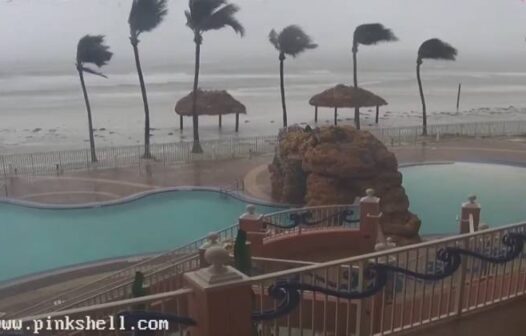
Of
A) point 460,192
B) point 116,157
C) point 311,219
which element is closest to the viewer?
point 311,219

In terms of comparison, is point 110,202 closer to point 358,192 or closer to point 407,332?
point 358,192

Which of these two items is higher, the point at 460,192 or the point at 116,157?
the point at 116,157

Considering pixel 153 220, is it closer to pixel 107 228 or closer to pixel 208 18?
pixel 107 228

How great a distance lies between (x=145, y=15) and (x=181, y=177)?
6.94m

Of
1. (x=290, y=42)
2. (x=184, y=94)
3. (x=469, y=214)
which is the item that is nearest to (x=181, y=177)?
(x=469, y=214)

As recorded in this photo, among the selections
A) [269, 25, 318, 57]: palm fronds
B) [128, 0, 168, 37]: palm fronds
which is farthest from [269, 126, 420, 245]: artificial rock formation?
[269, 25, 318, 57]: palm fronds

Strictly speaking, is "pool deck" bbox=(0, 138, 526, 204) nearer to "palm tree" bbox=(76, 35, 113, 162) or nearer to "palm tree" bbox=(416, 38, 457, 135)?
"palm tree" bbox=(76, 35, 113, 162)

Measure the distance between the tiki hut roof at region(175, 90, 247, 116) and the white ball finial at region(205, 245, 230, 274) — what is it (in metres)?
21.7

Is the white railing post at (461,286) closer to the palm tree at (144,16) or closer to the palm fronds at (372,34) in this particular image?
the palm tree at (144,16)

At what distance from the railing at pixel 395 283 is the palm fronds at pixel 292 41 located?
18927 mm

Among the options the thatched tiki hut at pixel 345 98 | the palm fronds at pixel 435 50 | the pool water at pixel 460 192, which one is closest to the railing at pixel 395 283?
the pool water at pixel 460 192

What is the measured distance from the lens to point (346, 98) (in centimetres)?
2541

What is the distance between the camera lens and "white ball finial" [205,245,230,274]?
2.64m

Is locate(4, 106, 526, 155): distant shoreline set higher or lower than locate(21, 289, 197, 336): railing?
lower
